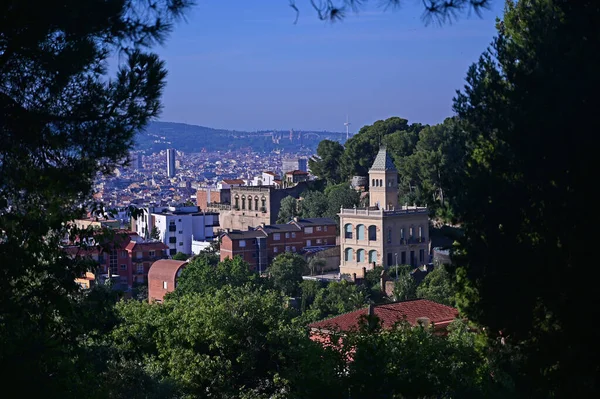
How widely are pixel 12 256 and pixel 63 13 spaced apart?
71.4 inches

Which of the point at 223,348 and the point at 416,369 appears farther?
the point at 223,348

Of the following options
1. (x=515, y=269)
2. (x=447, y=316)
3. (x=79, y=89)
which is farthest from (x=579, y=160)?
(x=447, y=316)

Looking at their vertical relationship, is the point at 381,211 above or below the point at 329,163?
below

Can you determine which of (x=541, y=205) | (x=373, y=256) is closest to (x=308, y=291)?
(x=373, y=256)

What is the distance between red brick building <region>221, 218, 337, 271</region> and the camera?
162 ft

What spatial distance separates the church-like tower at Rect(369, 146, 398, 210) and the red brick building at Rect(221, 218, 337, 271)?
142 inches

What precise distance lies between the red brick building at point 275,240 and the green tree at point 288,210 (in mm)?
5826

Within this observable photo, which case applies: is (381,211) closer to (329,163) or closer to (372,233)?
(372,233)

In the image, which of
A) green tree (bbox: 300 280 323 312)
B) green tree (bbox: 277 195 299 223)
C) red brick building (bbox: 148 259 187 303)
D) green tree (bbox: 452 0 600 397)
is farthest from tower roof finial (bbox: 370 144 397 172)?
green tree (bbox: 452 0 600 397)

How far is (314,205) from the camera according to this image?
57.6 metres

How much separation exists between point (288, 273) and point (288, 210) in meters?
18.3

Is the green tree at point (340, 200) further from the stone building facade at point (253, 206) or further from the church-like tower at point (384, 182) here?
the stone building facade at point (253, 206)

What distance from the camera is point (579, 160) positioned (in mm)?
8203

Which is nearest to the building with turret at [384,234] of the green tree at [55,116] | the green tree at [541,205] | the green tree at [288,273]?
the green tree at [288,273]
